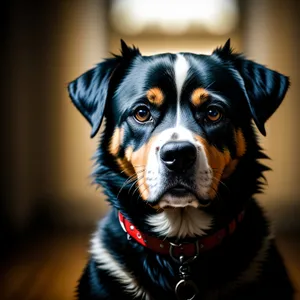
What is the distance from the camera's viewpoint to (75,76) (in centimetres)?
161

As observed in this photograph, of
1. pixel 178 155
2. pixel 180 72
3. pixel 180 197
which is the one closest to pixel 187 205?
pixel 180 197

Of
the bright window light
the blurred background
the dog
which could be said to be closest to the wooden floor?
the blurred background

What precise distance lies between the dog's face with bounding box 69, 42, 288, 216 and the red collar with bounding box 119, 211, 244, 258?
0.11 meters

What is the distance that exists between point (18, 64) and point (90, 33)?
0.99ft

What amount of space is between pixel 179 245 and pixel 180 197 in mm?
153

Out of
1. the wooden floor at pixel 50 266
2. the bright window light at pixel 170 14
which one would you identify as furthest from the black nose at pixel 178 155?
the bright window light at pixel 170 14

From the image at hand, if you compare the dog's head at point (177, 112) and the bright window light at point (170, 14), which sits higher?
the bright window light at point (170, 14)

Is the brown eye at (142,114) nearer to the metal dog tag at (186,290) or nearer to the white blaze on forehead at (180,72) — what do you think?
the white blaze on forehead at (180,72)

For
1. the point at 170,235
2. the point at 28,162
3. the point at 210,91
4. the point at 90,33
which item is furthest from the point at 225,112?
the point at 28,162

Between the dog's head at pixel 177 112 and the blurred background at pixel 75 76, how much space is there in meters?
0.30

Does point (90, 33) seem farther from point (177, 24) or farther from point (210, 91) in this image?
point (210, 91)

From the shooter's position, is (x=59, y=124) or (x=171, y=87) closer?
(x=171, y=87)

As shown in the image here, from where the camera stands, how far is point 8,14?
1.76 m

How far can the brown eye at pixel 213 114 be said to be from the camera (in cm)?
121
